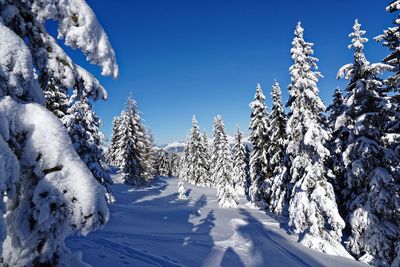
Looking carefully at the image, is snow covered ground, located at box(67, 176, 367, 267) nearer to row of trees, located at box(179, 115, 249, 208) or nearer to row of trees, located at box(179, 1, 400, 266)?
row of trees, located at box(179, 1, 400, 266)

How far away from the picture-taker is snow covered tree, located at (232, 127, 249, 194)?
185 feet

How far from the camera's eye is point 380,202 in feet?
53.8

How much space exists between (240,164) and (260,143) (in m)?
25.2

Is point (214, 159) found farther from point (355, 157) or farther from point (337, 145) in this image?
point (355, 157)

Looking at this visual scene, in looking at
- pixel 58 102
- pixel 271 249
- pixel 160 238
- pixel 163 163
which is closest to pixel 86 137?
pixel 58 102

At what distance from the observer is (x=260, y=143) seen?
33.7 metres

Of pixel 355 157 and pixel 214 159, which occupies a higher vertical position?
pixel 214 159

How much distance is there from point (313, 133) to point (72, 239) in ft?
49.5

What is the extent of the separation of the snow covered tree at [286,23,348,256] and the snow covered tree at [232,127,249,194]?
3215 centimetres

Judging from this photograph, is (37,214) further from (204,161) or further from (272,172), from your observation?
(204,161)

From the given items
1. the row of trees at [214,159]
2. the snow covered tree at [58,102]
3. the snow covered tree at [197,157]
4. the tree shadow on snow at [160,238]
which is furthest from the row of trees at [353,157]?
the snow covered tree at [197,157]

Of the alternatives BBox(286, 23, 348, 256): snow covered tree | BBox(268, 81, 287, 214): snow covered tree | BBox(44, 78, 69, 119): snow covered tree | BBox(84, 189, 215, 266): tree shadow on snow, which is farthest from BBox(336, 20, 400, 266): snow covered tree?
BBox(44, 78, 69, 119): snow covered tree

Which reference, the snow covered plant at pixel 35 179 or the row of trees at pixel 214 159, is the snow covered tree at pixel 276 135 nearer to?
the row of trees at pixel 214 159

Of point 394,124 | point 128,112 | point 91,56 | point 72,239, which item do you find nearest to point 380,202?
point 394,124
